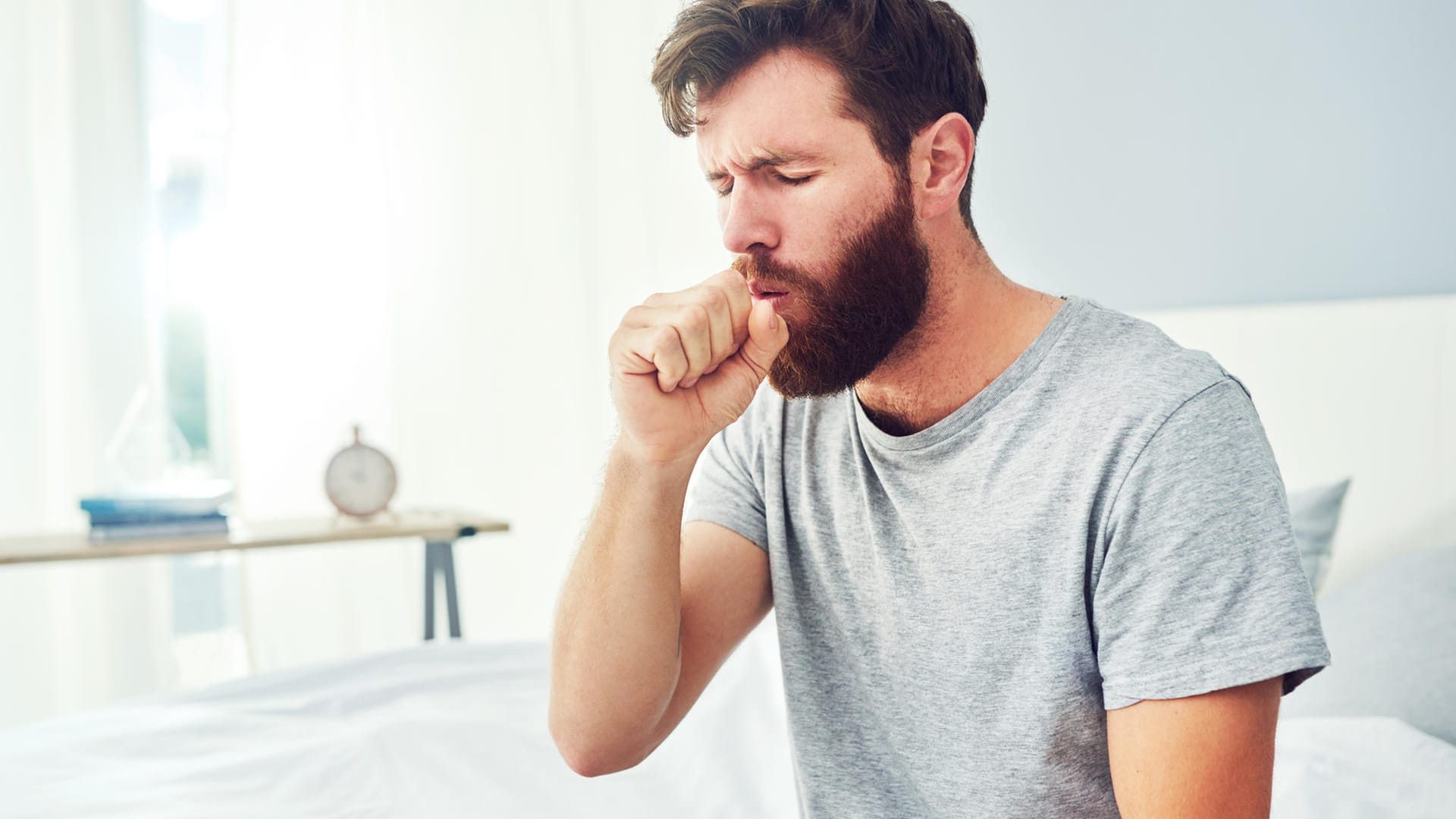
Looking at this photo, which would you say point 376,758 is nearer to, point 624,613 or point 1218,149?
point 624,613

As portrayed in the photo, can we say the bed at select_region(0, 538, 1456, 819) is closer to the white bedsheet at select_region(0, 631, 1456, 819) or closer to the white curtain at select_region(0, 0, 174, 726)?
the white bedsheet at select_region(0, 631, 1456, 819)

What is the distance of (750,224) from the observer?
3.26 feet

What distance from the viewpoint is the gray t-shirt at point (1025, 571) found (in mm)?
764

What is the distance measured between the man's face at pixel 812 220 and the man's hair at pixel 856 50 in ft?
0.06

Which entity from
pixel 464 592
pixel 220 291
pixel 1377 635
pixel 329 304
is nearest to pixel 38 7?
pixel 220 291

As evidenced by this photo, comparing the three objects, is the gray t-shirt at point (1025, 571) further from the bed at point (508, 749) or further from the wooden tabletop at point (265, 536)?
the wooden tabletop at point (265, 536)

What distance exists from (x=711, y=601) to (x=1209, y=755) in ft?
1.57

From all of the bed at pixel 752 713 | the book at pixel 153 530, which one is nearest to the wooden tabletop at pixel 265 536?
the book at pixel 153 530

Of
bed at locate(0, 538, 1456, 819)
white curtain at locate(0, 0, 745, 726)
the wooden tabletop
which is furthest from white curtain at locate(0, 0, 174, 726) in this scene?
bed at locate(0, 538, 1456, 819)

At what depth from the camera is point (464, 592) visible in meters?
3.03

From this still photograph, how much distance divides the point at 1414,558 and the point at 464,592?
2342 millimetres

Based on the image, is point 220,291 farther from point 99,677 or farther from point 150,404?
point 99,677

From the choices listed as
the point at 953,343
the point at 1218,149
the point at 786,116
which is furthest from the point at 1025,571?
the point at 1218,149

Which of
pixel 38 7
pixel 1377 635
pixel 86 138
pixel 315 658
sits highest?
pixel 38 7
